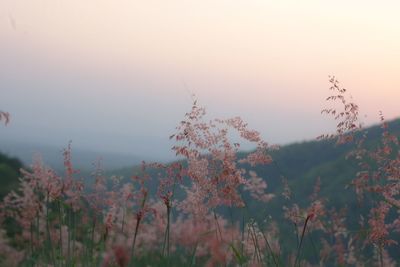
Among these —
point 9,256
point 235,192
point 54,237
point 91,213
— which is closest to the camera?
point 235,192

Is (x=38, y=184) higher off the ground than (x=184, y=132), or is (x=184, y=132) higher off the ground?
(x=184, y=132)

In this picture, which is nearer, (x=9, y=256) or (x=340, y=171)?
(x=9, y=256)

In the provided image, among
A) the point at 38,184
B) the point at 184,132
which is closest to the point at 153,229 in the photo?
the point at 38,184

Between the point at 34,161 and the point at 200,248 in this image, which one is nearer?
the point at 34,161

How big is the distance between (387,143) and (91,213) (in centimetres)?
236

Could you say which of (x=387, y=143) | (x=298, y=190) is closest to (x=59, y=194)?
(x=387, y=143)

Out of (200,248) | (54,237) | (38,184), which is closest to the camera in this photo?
(38,184)

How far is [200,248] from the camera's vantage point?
7348 mm

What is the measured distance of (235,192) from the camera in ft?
14.8

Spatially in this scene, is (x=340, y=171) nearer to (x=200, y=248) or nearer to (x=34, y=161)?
(x=200, y=248)

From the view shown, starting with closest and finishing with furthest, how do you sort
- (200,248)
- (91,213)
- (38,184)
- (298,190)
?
(38,184), (91,213), (200,248), (298,190)

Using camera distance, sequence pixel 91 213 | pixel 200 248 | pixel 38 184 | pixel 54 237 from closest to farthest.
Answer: pixel 38 184 < pixel 91 213 < pixel 54 237 < pixel 200 248

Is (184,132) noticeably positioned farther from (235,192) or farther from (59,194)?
(59,194)

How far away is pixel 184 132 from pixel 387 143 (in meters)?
1.42
